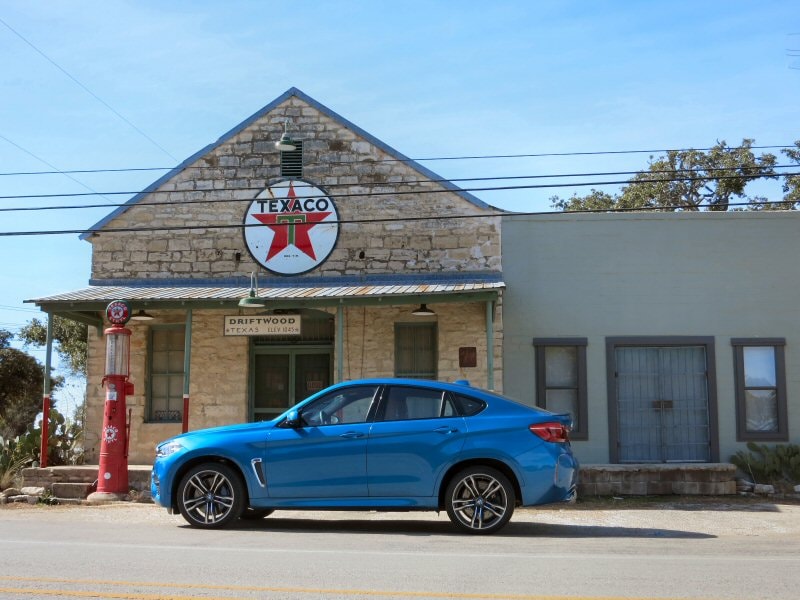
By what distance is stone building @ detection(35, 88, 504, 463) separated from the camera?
16.5m

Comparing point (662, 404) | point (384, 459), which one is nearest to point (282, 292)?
point (384, 459)

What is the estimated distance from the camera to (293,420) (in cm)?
1006

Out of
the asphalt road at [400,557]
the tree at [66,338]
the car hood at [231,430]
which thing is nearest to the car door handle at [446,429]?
the asphalt road at [400,557]

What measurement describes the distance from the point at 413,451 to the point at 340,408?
3.03ft

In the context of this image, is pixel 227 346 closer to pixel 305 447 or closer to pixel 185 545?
pixel 305 447

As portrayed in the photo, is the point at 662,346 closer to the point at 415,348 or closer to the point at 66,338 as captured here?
the point at 415,348

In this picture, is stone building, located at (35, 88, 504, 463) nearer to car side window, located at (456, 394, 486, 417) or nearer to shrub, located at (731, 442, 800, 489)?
shrub, located at (731, 442, 800, 489)

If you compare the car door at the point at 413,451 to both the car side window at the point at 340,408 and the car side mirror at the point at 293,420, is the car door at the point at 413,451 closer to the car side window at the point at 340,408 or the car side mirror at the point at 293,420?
the car side window at the point at 340,408

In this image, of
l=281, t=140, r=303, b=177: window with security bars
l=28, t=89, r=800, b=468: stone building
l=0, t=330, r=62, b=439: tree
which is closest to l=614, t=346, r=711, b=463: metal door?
l=28, t=89, r=800, b=468: stone building

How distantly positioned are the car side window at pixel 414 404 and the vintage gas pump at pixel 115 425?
5.35 meters

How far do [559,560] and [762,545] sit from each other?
8.64 ft

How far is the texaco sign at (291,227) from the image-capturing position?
16.9m

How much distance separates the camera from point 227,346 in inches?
659

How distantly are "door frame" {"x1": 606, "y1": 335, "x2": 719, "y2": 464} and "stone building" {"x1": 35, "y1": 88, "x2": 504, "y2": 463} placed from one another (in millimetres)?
1916
